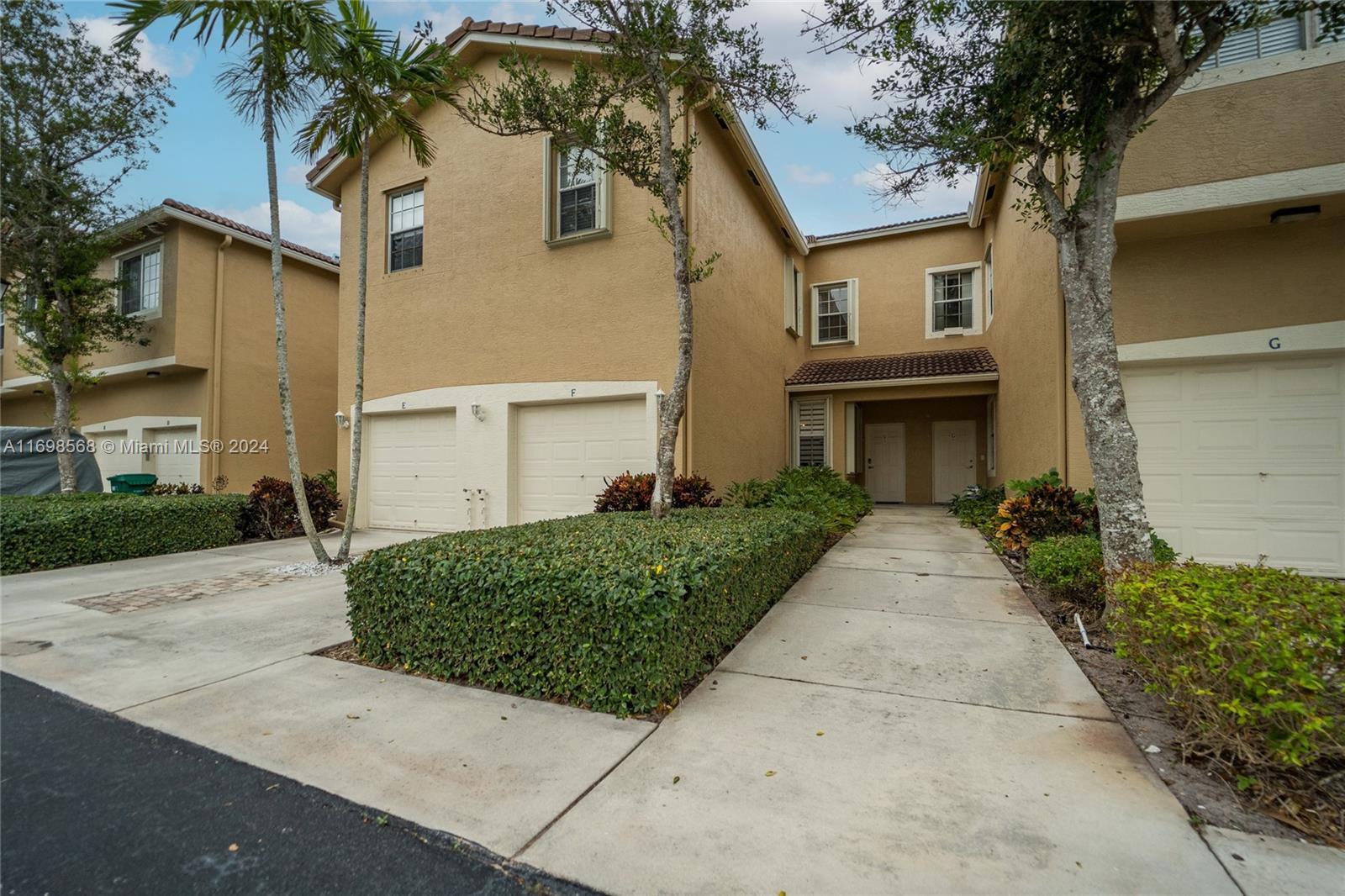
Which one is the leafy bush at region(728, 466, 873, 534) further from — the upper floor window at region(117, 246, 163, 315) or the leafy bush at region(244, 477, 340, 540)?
the upper floor window at region(117, 246, 163, 315)

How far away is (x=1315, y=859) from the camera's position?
2072 mm

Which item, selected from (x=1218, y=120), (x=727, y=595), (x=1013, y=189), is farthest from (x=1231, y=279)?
(x=727, y=595)

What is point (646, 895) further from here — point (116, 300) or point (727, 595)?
point (116, 300)

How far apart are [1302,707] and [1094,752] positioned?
841 millimetres

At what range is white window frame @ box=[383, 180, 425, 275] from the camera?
10180mm

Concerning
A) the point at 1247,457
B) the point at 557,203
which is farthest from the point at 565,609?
the point at 557,203

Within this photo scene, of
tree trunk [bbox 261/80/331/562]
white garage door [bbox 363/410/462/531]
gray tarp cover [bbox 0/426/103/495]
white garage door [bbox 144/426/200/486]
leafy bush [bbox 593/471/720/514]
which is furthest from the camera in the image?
white garage door [bbox 144/426/200/486]

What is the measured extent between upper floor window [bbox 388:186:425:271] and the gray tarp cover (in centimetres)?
766

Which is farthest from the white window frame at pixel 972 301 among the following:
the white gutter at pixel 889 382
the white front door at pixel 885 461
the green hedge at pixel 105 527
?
the green hedge at pixel 105 527

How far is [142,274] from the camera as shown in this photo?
12773 mm

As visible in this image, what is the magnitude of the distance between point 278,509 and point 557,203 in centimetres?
694

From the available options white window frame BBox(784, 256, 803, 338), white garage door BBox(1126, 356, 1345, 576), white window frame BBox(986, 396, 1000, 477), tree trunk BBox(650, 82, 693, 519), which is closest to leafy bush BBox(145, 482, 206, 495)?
tree trunk BBox(650, 82, 693, 519)

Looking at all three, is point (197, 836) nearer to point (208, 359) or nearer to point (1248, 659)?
point (1248, 659)

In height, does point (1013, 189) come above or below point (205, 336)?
above
